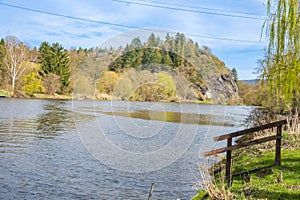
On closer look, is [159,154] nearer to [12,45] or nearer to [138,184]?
[138,184]

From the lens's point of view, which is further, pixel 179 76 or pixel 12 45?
pixel 12 45

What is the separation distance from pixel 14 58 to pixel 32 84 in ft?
20.8

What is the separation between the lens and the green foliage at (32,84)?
65.7 meters

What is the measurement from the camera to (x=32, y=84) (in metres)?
67.1

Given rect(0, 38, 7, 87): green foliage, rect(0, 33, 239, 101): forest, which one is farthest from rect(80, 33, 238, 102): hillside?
rect(0, 38, 7, 87): green foliage

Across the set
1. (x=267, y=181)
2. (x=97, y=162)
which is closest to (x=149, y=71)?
(x=97, y=162)

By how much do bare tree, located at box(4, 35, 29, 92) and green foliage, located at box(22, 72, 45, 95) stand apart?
65.4 inches

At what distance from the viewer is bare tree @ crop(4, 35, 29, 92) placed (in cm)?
6581

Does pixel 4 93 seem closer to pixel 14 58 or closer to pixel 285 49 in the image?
pixel 14 58

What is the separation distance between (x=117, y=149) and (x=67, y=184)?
660 centimetres

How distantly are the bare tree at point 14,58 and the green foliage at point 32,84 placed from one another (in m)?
1.66

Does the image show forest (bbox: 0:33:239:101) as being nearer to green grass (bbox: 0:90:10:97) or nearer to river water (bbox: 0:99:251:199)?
river water (bbox: 0:99:251:199)

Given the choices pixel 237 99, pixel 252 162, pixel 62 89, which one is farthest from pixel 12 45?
pixel 252 162

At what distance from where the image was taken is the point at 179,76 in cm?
1566
